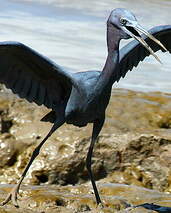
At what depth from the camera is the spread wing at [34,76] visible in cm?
795

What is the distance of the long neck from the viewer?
747 centimetres

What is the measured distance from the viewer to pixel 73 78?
7.97 meters

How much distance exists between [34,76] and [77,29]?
33.3 ft

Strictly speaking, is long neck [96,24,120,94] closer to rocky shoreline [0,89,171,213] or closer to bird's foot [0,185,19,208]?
A: bird's foot [0,185,19,208]

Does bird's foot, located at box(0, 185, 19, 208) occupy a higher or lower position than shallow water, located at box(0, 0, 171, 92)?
lower

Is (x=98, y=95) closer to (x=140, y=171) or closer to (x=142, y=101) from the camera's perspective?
(x=140, y=171)

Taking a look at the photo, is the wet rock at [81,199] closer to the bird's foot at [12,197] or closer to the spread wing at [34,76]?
the bird's foot at [12,197]

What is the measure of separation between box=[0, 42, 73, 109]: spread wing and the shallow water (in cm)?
469

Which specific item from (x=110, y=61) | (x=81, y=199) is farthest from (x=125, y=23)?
(x=81, y=199)

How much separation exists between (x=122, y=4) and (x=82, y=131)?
42.4 feet

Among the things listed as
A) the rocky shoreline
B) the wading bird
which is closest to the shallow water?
the rocky shoreline

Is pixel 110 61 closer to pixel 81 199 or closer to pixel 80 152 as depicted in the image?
pixel 81 199

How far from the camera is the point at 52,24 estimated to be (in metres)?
18.8

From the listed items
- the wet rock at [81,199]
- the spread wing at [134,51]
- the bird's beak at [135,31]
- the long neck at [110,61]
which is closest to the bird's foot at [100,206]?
the wet rock at [81,199]
